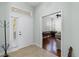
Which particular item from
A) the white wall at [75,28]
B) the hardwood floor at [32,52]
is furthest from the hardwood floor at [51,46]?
the white wall at [75,28]

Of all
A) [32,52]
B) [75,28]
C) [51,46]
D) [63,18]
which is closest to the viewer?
[75,28]

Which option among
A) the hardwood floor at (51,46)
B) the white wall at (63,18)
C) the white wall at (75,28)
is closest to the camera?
the white wall at (75,28)

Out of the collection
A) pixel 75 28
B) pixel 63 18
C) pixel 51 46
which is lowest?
pixel 51 46

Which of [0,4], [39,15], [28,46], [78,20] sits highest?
[0,4]

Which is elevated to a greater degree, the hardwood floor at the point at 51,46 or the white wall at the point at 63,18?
the white wall at the point at 63,18

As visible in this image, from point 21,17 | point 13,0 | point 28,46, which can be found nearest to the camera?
point 13,0

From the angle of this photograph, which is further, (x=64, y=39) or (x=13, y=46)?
(x=64, y=39)

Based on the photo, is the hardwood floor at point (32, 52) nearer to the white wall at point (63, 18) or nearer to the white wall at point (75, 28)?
the white wall at point (63, 18)

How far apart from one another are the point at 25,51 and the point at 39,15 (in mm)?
928

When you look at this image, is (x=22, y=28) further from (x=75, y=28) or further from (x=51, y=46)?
(x=51, y=46)

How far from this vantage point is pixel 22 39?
A: 1.69 metres

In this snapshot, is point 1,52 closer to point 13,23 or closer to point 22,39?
point 22,39

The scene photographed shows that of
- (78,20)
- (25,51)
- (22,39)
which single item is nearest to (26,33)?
(22,39)

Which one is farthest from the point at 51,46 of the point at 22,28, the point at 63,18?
the point at 22,28
